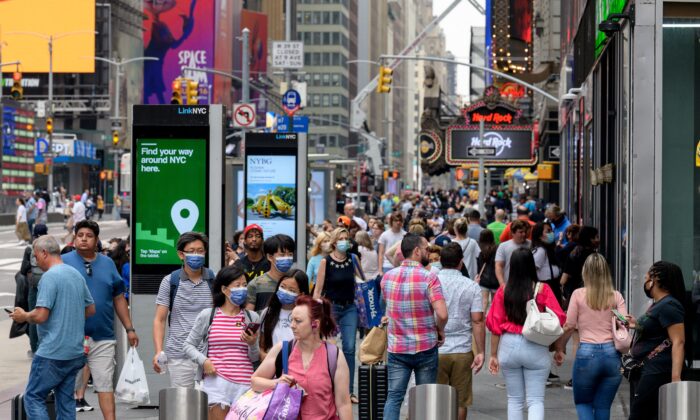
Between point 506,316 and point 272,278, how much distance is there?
1984 millimetres

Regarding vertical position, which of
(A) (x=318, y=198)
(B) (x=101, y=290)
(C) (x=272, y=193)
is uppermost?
(C) (x=272, y=193)

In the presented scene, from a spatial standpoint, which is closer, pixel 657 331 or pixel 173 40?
pixel 657 331

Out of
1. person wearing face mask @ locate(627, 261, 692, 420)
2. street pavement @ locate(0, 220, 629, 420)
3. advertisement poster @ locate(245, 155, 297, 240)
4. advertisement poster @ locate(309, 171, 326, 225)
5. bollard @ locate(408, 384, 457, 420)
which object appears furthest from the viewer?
advertisement poster @ locate(309, 171, 326, 225)

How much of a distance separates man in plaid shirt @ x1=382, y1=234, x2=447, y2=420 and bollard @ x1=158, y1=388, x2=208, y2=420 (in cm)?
294

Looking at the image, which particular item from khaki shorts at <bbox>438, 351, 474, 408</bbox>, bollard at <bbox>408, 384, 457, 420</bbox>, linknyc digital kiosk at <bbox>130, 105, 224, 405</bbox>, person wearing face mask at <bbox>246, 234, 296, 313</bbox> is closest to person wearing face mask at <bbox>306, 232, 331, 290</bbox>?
linknyc digital kiosk at <bbox>130, 105, 224, 405</bbox>

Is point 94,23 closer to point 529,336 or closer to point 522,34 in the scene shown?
point 522,34

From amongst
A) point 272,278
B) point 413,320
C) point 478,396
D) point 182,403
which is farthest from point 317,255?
point 182,403

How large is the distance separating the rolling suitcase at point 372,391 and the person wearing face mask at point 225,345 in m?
1.02

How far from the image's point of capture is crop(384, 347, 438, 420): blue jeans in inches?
405

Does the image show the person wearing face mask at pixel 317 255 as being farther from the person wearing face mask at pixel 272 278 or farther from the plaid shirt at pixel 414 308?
the plaid shirt at pixel 414 308

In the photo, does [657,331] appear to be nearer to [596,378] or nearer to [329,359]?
[596,378]

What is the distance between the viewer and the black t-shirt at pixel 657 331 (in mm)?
9203

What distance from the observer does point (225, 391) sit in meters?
9.01

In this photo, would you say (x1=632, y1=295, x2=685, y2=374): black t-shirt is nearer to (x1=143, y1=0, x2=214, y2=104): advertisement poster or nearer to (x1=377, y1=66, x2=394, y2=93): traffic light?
(x1=377, y1=66, x2=394, y2=93): traffic light
